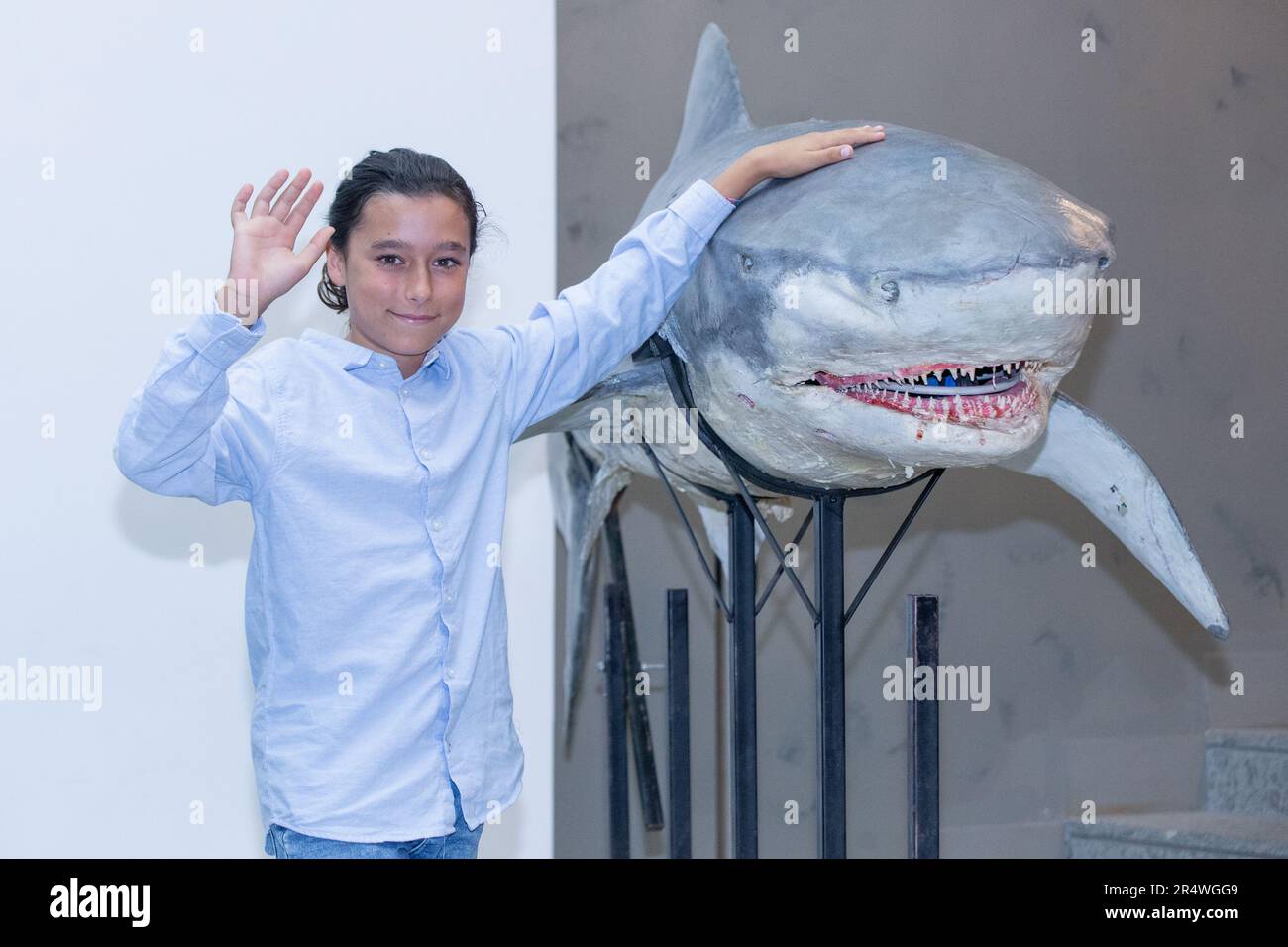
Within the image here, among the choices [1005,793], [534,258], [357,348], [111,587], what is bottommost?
→ [1005,793]

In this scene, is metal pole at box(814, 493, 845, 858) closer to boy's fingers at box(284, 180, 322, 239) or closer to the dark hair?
the dark hair

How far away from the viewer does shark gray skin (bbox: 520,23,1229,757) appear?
1.20 metres

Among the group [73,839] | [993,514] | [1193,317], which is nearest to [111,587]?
[73,839]

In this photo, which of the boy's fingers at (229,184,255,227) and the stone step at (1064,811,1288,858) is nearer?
the boy's fingers at (229,184,255,227)

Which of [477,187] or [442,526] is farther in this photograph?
[477,187]

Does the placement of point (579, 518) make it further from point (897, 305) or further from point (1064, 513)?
point (1064, 513)

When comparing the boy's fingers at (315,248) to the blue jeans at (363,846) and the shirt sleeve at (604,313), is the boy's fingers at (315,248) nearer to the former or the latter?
the shirt sleeve at (604,313)

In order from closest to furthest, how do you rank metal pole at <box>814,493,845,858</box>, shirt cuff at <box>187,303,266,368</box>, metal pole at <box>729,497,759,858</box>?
shirt cuff at <box>187,303,266,368</box>
metal pole at <box>814,493,845,858</box>
metal pole at <box>729,497,759,858</box>

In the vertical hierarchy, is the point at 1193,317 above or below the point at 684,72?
below

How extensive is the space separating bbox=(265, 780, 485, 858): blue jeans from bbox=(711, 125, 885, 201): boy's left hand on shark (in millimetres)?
657

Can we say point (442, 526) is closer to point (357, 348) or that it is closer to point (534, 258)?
point (357, 348)

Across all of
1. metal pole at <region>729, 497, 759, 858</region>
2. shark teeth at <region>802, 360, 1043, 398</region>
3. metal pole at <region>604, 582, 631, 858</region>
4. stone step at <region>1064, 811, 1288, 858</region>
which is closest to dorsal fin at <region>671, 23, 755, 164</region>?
metal pole at <region>729, 497, 759, 858</region>

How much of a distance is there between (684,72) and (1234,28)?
1265mm

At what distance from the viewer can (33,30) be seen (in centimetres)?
210
